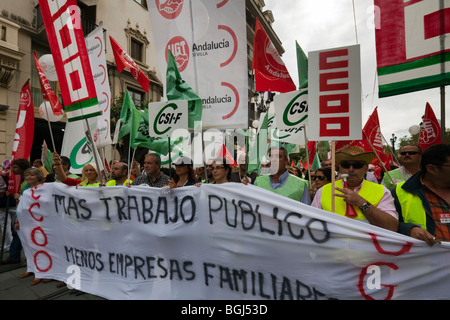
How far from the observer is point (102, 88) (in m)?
4.87

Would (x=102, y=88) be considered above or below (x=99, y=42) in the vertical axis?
below

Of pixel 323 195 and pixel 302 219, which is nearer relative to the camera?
pixel 302 219

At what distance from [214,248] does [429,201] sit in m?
1.62

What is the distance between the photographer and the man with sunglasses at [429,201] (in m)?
1.77

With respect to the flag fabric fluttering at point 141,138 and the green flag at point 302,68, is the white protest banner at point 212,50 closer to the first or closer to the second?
the green flag at point 302,68

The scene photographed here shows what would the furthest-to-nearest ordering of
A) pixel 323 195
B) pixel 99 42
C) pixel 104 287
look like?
pixel 99 42, pixel 104 287, pixel 323 195

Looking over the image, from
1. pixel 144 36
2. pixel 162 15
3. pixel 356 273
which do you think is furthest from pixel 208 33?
pixel 144 36

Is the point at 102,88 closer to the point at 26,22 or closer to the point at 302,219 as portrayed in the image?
the point at 302,219

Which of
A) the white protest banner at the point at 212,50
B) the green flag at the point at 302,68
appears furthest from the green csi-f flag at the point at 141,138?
the green flag at the point at 302,68

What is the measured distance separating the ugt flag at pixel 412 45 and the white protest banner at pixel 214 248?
1153 mm

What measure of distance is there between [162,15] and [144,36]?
649 inches

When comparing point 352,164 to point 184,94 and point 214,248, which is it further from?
point 184,94

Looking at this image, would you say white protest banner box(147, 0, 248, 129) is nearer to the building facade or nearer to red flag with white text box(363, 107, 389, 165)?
the building facade

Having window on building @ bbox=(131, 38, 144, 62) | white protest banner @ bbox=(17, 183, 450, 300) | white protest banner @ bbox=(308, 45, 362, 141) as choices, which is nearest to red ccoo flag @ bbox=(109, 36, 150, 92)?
white protest banner @ bbox=(17, 183, 450, 300)
